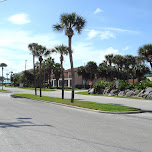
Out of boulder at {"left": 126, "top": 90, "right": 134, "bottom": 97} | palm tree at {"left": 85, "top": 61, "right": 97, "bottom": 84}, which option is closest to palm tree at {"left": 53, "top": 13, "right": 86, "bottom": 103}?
boulder at {"left": 126, "top": 90, "right": 134, "bottom": 97}

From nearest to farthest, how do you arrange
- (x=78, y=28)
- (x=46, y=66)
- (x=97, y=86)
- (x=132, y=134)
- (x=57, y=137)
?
(x=57, y=137), (x=132, y=134), (x=78, y=28), (x=97, y=86), (x=46, y=66)

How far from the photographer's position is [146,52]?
35969 mm

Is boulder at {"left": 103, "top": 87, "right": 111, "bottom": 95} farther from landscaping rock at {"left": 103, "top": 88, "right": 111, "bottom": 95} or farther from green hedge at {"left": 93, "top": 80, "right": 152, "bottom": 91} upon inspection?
green hedge at {"left": 93, "top": 80, "right": 152, "bottom": 91}

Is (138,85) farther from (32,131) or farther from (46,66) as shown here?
(46,66)

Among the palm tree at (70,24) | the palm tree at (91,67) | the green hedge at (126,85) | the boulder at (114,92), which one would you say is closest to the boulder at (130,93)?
the green hedge at (126,85)

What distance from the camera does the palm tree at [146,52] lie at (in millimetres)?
35656

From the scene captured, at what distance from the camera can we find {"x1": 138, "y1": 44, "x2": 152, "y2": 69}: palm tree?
35.7 meters

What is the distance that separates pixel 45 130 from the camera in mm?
8336

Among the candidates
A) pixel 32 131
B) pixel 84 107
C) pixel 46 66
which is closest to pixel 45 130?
pixel 32 131

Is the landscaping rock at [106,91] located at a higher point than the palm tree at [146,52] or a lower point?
lower

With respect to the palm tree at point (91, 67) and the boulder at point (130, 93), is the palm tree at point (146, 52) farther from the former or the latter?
the palm tree at point (91, 67)

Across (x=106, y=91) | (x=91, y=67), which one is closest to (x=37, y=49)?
(x=106, y=91)

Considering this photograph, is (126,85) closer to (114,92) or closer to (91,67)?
(114,92)

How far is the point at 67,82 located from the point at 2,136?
73.9 metres
